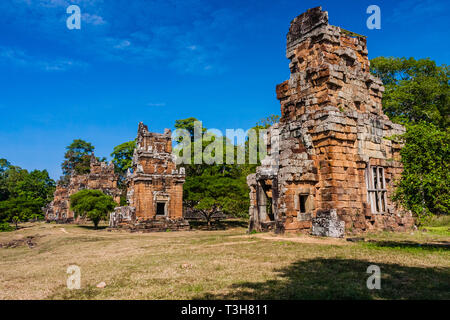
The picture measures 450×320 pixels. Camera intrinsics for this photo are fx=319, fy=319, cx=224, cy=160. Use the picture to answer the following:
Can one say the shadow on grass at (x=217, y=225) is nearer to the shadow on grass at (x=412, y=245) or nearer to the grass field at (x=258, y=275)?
the shadow on grass at (x=412, y=245)

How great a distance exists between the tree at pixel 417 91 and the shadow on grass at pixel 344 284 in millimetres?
20984

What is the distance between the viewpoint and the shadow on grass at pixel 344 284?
15.1 feet

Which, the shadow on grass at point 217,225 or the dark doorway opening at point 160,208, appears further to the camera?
the shadow on grass at point 217,225

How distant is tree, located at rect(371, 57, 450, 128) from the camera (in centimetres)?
2462

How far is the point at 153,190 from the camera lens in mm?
24172

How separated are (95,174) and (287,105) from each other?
101 feet

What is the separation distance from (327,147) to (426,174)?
4.15 metres

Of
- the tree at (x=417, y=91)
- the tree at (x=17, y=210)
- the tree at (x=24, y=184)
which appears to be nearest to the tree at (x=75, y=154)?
the tree at (x=24, y=184)

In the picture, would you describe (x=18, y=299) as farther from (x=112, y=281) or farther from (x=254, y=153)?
(x=254, y=153)

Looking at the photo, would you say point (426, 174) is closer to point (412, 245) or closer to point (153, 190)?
point (412, 245)

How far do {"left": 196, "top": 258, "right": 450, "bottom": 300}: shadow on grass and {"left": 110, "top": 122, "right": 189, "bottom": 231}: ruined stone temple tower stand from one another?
60.4 ft

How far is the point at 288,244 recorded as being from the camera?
984 centimetres

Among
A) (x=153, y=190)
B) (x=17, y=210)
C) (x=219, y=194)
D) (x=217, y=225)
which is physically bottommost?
(x=217, y=225)
